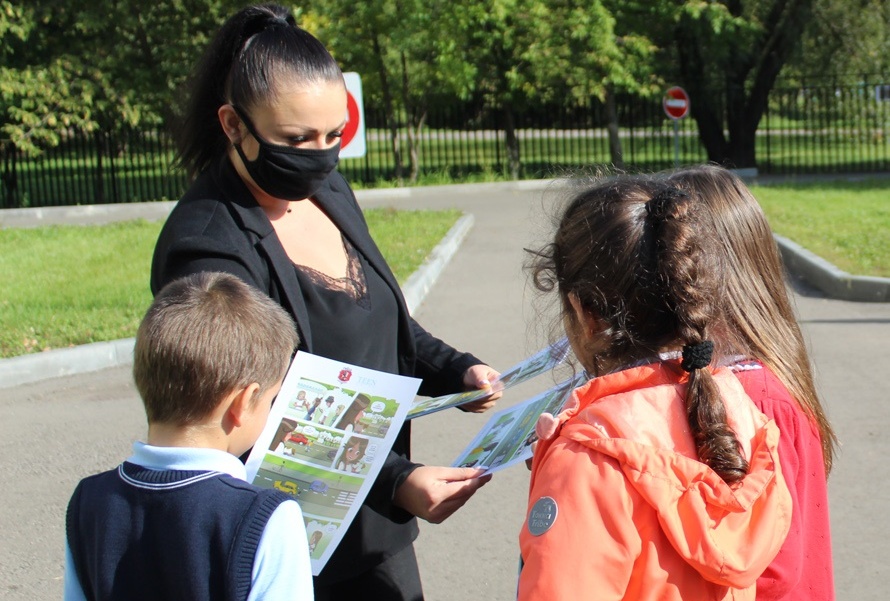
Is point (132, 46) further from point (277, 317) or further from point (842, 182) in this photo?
point (277, 317)

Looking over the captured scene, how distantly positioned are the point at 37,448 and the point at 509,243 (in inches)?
309

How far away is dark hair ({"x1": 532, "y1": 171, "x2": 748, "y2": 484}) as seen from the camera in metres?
1.82

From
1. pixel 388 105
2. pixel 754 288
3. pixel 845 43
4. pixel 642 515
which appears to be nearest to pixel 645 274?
pixel 754 288

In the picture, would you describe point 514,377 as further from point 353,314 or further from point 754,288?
point 754,288

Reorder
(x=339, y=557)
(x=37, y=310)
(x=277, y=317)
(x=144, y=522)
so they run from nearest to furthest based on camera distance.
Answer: (x=144, y=522), (x=277, y=317), (x=339, y=557), (x=37, y=310)

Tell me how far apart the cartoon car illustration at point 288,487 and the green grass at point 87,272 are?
576 centimetres

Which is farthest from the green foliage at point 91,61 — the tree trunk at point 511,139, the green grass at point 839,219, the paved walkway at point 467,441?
the paved walkway at point 467,441

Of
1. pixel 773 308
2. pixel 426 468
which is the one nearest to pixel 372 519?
pixel 426 468

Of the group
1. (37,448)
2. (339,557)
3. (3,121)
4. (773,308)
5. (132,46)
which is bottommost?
(37,448)

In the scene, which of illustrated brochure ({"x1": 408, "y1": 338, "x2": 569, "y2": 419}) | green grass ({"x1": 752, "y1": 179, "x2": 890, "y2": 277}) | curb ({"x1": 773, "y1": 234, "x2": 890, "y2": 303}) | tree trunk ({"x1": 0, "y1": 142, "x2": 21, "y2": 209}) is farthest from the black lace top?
tree trunk ({"x1": 0, "y1": 142, "x2": 21, "y2": 209})

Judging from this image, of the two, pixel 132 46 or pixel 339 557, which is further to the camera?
pixel 132 46

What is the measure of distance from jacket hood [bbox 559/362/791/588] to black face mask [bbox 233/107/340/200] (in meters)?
0.91

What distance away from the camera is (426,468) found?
225cm

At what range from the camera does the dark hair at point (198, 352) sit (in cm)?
177
